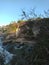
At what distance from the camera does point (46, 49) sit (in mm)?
5449

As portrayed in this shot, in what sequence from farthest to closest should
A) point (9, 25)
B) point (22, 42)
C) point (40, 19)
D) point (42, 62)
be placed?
point (9, 25), point (40, 19), point (22, 42), point (42, 62)

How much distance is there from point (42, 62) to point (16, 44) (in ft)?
5.67

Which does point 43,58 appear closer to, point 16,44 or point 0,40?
point 16,44

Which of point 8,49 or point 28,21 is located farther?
point 28,21

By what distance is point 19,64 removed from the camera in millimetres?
5430

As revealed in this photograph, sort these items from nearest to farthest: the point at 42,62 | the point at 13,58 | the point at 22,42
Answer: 1. the point at 42,62
2. the point at 13,58
3. the point at 22,42

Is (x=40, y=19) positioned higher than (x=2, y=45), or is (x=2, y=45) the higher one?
(x=40, y=19)

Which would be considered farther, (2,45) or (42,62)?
(2,45)

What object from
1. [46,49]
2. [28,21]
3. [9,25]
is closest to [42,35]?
[46,49]

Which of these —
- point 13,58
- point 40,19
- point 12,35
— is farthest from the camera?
point 12,35

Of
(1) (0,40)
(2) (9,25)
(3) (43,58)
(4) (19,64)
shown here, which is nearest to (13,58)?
(4) (19,64)

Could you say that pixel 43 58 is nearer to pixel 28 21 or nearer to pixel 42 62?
pixel 42 62

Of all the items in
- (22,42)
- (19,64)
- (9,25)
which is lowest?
(19,64)

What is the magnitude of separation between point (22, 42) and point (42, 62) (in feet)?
5.13
